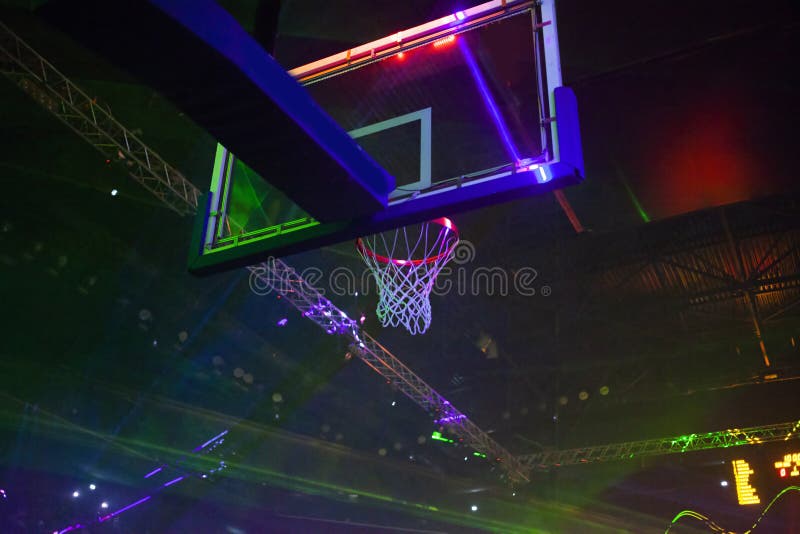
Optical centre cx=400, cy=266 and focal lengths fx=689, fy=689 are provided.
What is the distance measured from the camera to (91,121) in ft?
19.7

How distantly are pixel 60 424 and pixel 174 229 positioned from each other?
4.11 metres

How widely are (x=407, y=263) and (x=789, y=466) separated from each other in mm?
6815

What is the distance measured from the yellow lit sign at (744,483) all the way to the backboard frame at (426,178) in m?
7.93

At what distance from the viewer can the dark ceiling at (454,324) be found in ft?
15.1

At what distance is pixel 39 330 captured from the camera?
27.4 feet

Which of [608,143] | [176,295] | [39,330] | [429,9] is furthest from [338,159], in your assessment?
[39,330]

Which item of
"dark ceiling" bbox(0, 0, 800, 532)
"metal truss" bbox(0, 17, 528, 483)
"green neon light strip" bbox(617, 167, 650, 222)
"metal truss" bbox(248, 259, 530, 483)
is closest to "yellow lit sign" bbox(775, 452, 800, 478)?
"dark ceiling" bbox(0, 0, 800, 532)

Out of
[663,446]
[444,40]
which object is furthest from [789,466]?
[444,40]

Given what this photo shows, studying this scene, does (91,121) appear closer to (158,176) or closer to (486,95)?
(158,176)

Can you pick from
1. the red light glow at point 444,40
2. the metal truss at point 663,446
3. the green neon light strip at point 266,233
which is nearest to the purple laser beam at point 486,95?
the red light glow at point 444,40

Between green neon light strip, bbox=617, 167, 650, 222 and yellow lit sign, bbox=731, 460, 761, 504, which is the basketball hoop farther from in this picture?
yellow lit sign, bbox=731, 460, 761, 504

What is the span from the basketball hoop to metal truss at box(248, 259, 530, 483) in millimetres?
1805

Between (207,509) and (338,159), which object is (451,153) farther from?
(207,509)

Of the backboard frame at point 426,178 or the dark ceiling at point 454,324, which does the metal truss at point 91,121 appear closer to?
the dark ceiling at point 454,324
